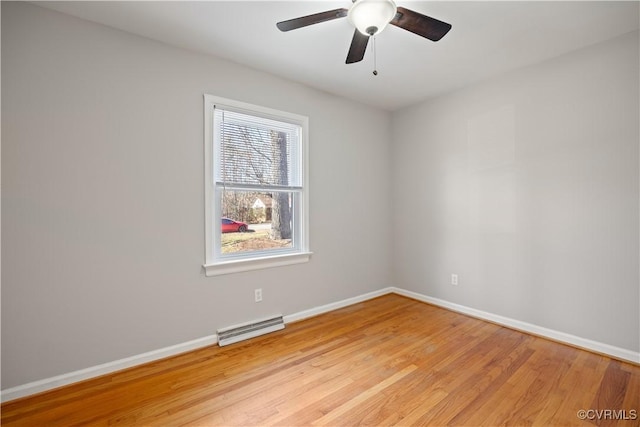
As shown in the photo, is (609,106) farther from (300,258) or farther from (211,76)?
(211,76)

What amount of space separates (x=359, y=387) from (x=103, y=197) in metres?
2.23

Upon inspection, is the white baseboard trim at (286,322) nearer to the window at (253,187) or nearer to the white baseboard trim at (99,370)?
the white baseboard trim at (99,370)

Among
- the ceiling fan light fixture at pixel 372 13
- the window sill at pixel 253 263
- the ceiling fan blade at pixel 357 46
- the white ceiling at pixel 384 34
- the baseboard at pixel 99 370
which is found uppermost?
the white ceiling at pixel 384 34

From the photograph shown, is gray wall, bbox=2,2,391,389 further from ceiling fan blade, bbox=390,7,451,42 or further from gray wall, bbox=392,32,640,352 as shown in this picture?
gray wall, bbox=392,32,640,352

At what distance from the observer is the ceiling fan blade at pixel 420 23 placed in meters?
1.63

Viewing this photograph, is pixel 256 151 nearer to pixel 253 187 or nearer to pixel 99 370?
pixel 253 187

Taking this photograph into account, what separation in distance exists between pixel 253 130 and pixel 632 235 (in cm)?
327

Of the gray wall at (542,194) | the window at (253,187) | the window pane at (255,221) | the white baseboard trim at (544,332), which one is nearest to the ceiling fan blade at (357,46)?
the window at (253,187)

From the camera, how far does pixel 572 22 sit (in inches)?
84.4

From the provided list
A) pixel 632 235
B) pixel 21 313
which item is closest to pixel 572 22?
pixel 632 235

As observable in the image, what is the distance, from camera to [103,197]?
83.5 inches

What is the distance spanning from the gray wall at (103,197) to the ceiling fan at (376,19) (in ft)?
4.12

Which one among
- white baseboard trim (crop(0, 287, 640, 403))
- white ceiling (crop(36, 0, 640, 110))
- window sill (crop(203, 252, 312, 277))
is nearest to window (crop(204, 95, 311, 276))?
window sill (crop(203, 252, 312, 277))

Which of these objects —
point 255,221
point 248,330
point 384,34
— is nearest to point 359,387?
point 248,330
